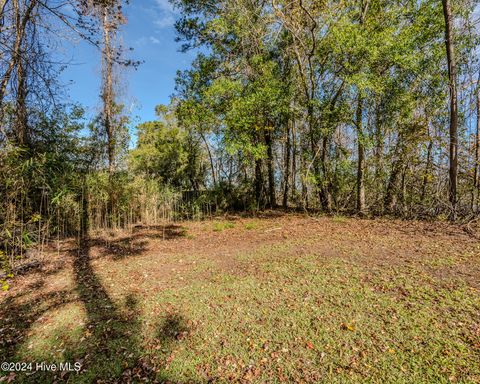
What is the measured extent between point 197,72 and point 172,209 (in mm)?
4254

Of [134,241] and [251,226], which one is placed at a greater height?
[251,226]

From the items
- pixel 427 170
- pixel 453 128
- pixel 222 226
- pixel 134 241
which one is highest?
pixel 453 128

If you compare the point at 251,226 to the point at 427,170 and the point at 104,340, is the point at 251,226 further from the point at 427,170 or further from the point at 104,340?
the point at 104,340

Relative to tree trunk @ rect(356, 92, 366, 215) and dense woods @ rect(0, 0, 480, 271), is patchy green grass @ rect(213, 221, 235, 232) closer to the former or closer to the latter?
dense woods @ rect(0, 0, 480, 271)

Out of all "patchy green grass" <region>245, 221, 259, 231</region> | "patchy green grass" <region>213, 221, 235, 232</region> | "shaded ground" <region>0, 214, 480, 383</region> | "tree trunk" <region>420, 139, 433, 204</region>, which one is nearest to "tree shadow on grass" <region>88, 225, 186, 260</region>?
"shaded ground" <region>0, 214, 480, 383</region>

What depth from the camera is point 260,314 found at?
8.22 feet

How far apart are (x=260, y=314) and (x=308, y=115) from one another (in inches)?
239

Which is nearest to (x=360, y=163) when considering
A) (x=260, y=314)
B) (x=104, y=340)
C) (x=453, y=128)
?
(x=453, y=128)

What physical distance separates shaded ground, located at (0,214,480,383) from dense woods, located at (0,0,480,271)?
59.7 inches

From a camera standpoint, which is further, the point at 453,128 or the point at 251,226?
the point at 251,226

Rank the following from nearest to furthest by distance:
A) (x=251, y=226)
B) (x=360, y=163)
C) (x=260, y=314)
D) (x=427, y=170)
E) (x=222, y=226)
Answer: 1. (x=260, y=314)
2. (x=427, y=170)
3. (x=251, y=226)
4. (x=222, y=226)
5. (x=360, y=163)

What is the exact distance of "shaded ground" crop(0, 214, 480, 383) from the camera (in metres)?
1.87

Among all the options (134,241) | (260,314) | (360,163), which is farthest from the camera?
(360,163)

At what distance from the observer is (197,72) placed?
7.75m
